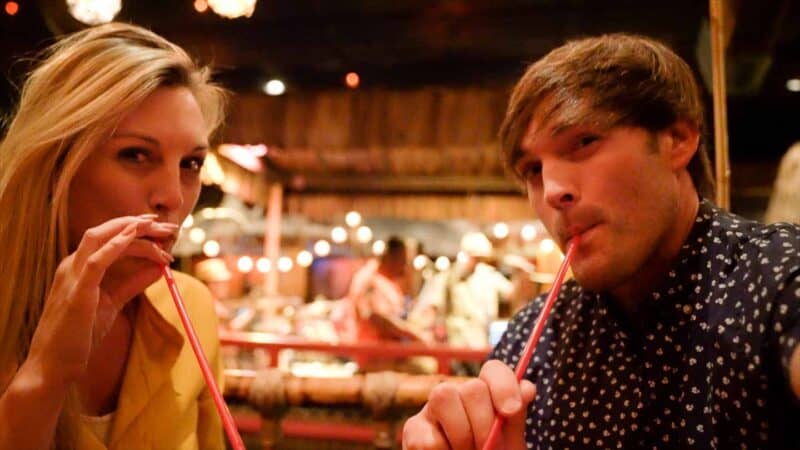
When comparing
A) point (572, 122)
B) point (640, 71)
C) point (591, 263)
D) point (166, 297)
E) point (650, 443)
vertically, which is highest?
point (640, 71)

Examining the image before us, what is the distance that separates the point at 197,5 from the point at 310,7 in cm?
64

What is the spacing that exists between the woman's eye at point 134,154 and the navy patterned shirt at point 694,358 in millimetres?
896

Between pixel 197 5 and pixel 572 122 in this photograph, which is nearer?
pixel 572 122

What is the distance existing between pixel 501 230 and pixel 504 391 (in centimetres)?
691

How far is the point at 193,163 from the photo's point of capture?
1.43 metres

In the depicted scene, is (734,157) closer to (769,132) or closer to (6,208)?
(769,132)

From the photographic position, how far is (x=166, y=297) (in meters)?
1.69

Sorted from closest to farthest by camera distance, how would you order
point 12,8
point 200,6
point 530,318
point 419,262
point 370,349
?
point 530,318
point 370,349
point 12,8
point 200,6
point 419,262

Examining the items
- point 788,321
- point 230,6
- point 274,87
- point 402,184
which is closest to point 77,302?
point 788,321

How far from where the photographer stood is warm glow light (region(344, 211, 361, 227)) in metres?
8.23

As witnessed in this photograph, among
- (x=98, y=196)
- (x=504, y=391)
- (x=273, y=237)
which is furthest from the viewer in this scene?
(x=273, y=237)

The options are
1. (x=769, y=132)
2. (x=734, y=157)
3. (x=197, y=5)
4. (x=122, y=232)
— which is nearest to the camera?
(x=122, y=232)

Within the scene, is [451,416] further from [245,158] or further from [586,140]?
[245,158]

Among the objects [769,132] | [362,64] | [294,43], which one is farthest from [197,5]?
[769,132]
